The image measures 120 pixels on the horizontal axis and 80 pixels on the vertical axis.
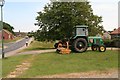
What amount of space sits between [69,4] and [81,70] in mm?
23392

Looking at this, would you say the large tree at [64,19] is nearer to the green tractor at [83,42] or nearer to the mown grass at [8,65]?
the green tractor at [83,42]

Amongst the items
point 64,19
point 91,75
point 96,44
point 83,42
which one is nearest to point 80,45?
point 83,42

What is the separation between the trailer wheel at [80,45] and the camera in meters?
27.5

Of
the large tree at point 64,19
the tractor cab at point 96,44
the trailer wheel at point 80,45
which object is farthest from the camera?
the large tree at point 64,19

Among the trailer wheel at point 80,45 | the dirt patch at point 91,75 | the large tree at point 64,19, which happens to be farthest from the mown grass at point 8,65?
the large tree at point 64,19

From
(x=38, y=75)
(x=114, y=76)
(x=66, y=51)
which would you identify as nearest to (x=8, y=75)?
(x=38, y=75)

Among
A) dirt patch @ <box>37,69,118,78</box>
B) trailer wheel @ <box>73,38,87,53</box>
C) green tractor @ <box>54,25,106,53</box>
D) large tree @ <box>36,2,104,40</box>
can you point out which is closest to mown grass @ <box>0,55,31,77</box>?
dirt patch @ <box>37,69,118,78</box>

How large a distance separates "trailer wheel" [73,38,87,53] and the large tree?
27.7 ft

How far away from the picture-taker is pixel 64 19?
37.2 m

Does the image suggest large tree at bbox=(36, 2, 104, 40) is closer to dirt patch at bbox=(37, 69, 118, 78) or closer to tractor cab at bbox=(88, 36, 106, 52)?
tractor cab at bbox=(88, 36, 106, 52)

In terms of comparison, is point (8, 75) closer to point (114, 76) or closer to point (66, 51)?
point (114, 76)

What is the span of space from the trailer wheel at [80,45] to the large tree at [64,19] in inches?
333

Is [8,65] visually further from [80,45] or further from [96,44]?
[96,44]

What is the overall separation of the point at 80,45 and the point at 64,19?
1023 cm
